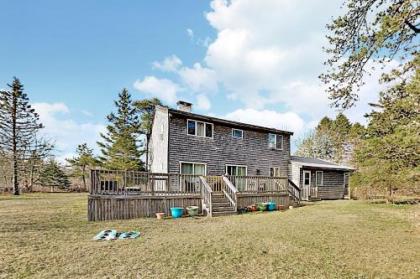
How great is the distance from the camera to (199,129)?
16234 millimetres

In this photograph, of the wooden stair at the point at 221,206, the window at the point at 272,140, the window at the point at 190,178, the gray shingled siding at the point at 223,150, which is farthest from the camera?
the window at the point at 272,140

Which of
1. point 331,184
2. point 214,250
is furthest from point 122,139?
point 214,250

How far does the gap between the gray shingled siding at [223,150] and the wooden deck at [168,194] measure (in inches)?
80.2

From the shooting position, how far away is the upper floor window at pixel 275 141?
1958 cm

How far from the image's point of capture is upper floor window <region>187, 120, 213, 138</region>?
52.0 feet

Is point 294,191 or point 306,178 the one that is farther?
point 306,178

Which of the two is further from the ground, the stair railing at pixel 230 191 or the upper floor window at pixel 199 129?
the upper floor window at pixel 199 129

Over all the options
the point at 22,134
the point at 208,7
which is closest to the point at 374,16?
the point at 208,7

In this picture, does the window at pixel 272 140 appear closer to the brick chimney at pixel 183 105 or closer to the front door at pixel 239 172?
the front door at pixel 239 172

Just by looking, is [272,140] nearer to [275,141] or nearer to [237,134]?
[275,141]

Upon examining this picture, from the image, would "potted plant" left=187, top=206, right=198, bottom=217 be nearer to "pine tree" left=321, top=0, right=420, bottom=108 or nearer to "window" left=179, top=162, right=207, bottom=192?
"window" left=179, top=162, right=207, bottom=192

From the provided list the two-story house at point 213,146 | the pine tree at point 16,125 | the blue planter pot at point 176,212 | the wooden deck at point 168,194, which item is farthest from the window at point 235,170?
the pine tree at point 16,125

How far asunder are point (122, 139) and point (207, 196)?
21838mm

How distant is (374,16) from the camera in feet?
17.9
